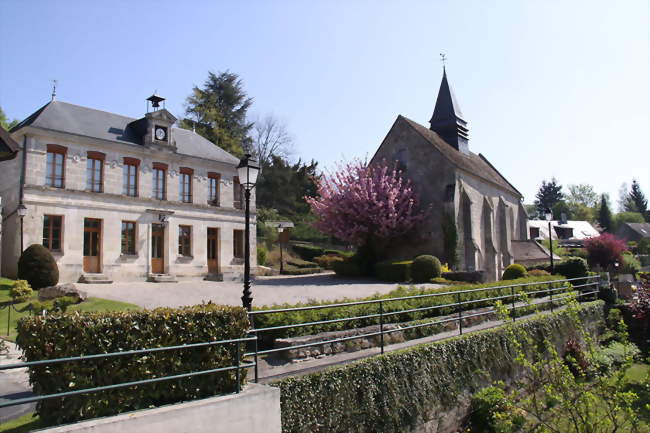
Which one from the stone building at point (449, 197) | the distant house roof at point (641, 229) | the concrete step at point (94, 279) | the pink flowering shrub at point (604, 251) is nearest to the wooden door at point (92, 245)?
the concrete step at point (94, 279)

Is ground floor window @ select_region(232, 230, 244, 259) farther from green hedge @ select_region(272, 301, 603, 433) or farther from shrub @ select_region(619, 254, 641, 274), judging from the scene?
shrub @ select_region(619, 254, 641, 274)

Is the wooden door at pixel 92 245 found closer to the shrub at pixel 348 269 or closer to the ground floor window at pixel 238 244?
the ground floor window at pixel 238 244

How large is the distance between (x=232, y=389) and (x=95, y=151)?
19820mm

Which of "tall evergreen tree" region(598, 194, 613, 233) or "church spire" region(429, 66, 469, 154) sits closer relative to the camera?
"church spire" region(429, 66, 469, 154)

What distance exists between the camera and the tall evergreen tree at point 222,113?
1535 inches

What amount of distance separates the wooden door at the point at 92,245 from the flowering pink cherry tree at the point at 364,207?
11152 mm

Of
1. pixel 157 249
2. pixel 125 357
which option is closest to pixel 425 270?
pixel 157 249

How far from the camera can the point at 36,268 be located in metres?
17.5

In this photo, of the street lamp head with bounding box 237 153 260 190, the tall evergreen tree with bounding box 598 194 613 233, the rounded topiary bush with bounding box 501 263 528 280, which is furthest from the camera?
the tall evergreen tree with bounding box 598 194 613 233

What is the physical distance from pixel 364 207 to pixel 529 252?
1470 cm

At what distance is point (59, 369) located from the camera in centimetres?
388

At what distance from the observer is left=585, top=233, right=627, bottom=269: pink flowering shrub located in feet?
117

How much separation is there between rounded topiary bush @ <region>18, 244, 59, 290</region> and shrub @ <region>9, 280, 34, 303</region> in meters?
2.76

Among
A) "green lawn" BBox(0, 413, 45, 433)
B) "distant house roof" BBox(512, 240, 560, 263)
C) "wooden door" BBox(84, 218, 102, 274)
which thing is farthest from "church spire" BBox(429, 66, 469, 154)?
"green lawn" BBox(0, 413, 45, 433)
